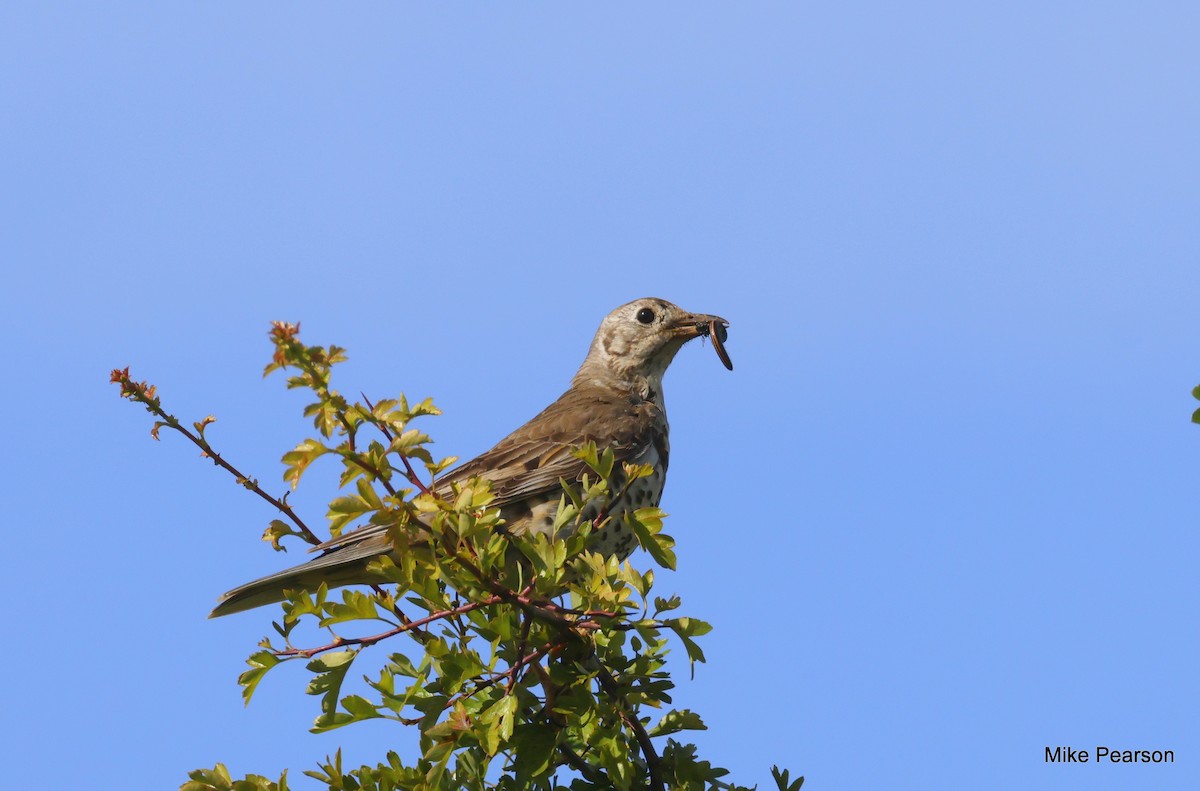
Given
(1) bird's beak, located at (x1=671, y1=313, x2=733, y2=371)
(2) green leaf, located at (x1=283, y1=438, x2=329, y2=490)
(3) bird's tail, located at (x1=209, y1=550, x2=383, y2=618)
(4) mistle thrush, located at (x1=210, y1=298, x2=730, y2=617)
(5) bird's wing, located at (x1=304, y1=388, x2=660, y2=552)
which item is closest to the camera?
(2) green leaf, located at (x1=283, y1=438, x2=329, y2=490)

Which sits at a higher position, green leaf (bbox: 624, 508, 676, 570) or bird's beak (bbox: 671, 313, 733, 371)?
bird's beak (bbox: 671, 313, 733, 371)

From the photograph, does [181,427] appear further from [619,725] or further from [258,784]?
[619,725]

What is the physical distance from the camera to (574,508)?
3594 mm

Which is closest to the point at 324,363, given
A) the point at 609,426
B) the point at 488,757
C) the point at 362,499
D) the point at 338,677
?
the point at 362,499

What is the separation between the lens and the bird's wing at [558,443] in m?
6.27

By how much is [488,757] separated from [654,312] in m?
4.93

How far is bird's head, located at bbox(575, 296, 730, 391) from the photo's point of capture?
8.00 m

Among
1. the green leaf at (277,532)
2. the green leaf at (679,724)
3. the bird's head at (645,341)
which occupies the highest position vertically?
the bird's head at (645,341)

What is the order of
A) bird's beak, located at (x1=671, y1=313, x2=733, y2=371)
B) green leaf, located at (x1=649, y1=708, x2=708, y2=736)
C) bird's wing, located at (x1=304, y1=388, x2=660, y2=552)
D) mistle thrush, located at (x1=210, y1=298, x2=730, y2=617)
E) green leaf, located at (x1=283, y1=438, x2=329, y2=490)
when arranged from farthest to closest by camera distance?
1. bird's beak, located at (x1=671, y1=313, x2=733, y2=371)
2. bird's wing, located at (x1=304, y1=388, x2=660, y2=552)
3. mistle thrush, located at (x1=210, y1=298, x2=730, y2=617)
4. green leaf, located at (x1=649, y1=708, x2=708, y2=736)
5. green leaf, located at (x1=283, y1=438, x2=329, y2=490)

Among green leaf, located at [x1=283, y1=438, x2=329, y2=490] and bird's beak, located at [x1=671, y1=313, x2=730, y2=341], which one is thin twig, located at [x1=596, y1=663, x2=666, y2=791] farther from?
bird's beak, located at [x1=671, y1=313, x2=730, y2=341]

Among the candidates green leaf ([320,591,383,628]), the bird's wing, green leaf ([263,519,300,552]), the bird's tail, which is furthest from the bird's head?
green leaf ([320,591,383,628])

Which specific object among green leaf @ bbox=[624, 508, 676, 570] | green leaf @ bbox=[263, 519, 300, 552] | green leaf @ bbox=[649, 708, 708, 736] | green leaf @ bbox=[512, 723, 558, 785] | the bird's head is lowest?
green leaf @ bbox=[512, 723, 558, 785]

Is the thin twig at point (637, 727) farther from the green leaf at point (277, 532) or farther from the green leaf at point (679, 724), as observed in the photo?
the green leaf at point (277, 532)

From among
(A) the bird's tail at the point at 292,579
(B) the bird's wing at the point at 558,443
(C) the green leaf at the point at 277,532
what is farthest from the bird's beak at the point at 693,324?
(C) the green leaf at the point at 277,532
